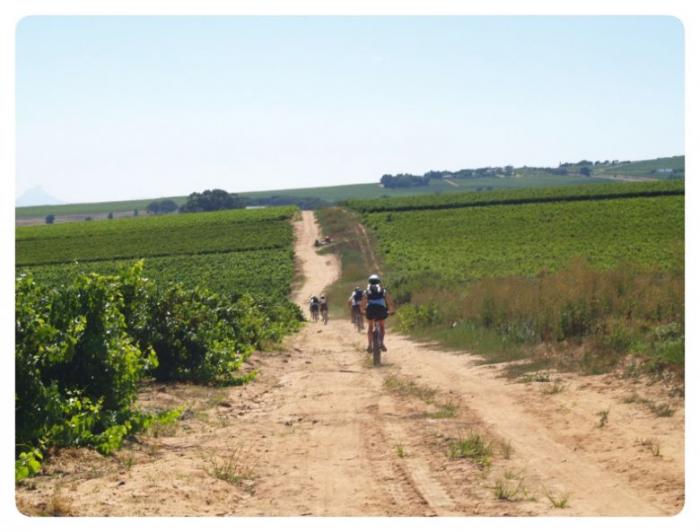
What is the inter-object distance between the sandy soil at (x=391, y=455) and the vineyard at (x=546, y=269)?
6.00ft

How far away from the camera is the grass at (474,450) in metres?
7.92

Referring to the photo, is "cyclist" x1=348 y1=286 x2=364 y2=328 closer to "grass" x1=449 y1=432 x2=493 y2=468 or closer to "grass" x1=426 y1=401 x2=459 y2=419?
"grass" x1=426 y1=401 x2=459 y2=419

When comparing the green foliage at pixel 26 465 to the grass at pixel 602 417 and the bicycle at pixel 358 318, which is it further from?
the bicycle at pixel 358 318

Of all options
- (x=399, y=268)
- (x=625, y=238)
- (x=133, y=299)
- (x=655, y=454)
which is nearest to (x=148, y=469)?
(x=655, y=454)

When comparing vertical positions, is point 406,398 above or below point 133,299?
below

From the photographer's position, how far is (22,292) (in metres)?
8.61

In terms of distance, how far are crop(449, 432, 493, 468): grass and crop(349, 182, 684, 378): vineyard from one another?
3.62 meters

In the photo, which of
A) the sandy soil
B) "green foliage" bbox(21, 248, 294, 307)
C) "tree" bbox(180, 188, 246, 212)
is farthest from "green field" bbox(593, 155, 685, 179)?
the sandy soil

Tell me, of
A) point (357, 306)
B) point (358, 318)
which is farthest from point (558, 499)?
point (358, 318)

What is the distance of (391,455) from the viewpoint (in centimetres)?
827

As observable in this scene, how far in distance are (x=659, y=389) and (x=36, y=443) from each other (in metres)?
6.93

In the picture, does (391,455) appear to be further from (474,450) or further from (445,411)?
(445,411)
